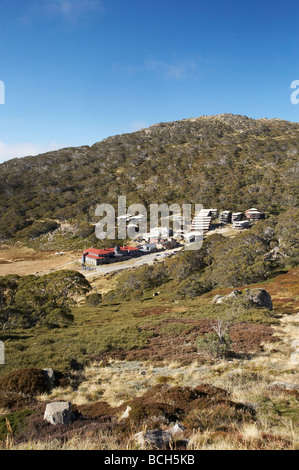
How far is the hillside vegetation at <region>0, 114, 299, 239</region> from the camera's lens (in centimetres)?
12656

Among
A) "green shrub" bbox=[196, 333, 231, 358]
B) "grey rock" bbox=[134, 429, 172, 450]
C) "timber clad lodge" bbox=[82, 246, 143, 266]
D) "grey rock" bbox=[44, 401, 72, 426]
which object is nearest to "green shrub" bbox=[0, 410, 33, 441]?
"grey rock" bbox=[44, 401, 72, 426]

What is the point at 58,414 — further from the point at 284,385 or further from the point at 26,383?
the point at 284,385

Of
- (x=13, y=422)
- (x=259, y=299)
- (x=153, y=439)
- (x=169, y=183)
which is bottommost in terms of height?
(x=259, y=299)

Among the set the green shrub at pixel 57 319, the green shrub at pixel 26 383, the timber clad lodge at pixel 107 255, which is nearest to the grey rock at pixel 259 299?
the green shrub at pixel 57 319

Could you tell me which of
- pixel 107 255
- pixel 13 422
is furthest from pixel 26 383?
pixel 107 255

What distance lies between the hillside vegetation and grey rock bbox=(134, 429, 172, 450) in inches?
4448

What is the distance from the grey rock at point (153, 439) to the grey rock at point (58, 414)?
11.7 ft

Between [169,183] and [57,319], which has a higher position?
[169,183]

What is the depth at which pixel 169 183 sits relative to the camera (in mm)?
157375

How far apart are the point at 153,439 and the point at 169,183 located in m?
156

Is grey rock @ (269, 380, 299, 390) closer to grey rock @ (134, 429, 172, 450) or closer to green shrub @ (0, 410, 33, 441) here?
grey rock @ (134, 429, 172, 450)

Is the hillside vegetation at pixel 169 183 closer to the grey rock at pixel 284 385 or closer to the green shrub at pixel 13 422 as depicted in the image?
the grey rock at pixel 284 385

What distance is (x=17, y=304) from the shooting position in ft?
118

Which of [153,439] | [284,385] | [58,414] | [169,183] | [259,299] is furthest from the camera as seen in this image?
[169,183]
